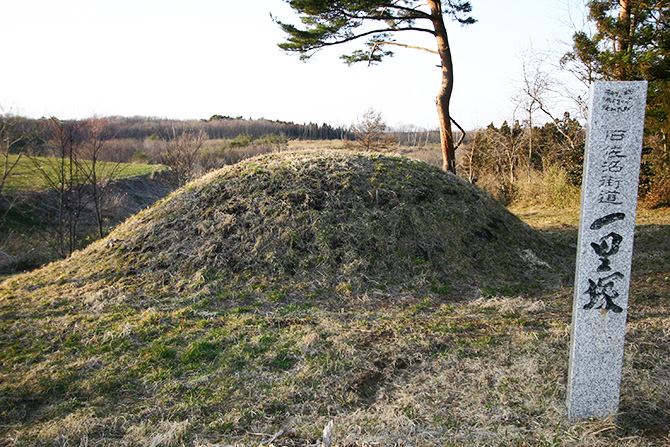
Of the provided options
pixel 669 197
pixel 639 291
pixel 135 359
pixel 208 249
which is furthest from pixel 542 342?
pixel 669 197

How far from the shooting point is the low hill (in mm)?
2779

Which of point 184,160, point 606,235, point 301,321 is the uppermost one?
point 184,160

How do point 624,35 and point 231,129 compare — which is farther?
point 231,129

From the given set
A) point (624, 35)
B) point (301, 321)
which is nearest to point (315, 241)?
point (301, 321)

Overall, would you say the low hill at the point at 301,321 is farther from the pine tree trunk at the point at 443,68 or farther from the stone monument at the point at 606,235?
the pine tree trunk at the point at 443,68

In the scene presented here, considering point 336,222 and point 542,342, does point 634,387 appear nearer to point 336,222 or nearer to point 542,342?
point 542,342

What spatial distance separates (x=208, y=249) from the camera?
5875 millimetres

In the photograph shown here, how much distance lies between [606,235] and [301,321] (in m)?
2.90

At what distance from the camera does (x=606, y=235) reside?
8.24 feet

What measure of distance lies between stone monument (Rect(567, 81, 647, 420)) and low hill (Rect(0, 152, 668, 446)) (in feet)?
1.13

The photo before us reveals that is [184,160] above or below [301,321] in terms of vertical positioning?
above

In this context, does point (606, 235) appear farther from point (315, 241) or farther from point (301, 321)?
point (315, 241)

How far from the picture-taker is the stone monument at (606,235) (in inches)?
96.8

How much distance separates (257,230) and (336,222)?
3.83 feet
